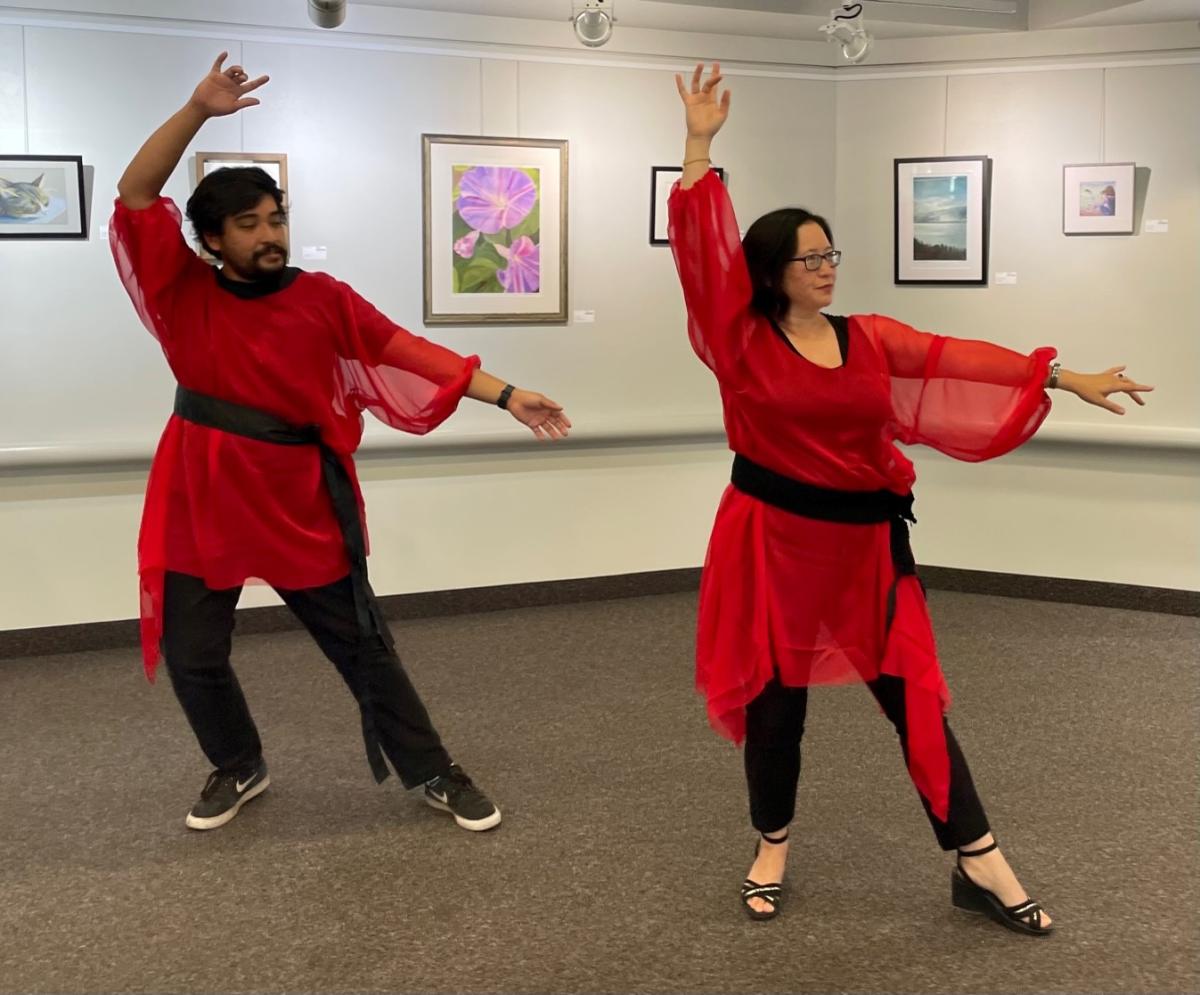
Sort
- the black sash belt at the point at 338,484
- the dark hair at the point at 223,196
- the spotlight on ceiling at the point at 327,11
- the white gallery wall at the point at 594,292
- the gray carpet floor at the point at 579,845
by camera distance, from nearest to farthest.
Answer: the gray carpet floor at the point at 579,845
the dark hair at the point at 223,196
the black sash belt at the point at 338,484
the spotlight on ceiling at the point at 327,11
the white gallery wall at the point at 594,292

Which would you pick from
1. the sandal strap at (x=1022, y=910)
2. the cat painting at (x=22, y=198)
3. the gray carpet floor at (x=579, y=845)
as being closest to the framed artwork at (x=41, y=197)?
the cat painting at (x=22, y=198)

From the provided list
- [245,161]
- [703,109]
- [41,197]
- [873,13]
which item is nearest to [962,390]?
[703,109]

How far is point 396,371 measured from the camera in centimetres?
259

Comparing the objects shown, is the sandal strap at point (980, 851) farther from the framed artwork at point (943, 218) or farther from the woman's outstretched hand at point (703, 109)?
the framed artwork at point (943, 218)

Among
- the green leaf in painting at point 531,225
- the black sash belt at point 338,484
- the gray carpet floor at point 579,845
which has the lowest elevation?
the gray carpet floor at point 579,845

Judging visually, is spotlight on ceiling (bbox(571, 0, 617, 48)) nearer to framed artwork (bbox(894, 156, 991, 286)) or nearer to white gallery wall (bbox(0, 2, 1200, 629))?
white gallery wall (bbox(0, 2, 1200, 629))

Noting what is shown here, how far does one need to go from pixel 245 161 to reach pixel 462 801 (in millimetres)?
2695

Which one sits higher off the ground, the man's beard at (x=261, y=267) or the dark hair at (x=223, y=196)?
the dark hair at (x=223, y=196)

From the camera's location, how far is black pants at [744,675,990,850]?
2141mm

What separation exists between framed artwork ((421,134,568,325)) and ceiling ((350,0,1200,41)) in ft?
1.61

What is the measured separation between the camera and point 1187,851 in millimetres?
2518

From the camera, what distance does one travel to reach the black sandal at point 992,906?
2160mm

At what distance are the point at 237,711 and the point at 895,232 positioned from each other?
3503 mm

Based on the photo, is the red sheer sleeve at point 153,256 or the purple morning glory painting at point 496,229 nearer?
the red sheer sleeve at point 153,256
